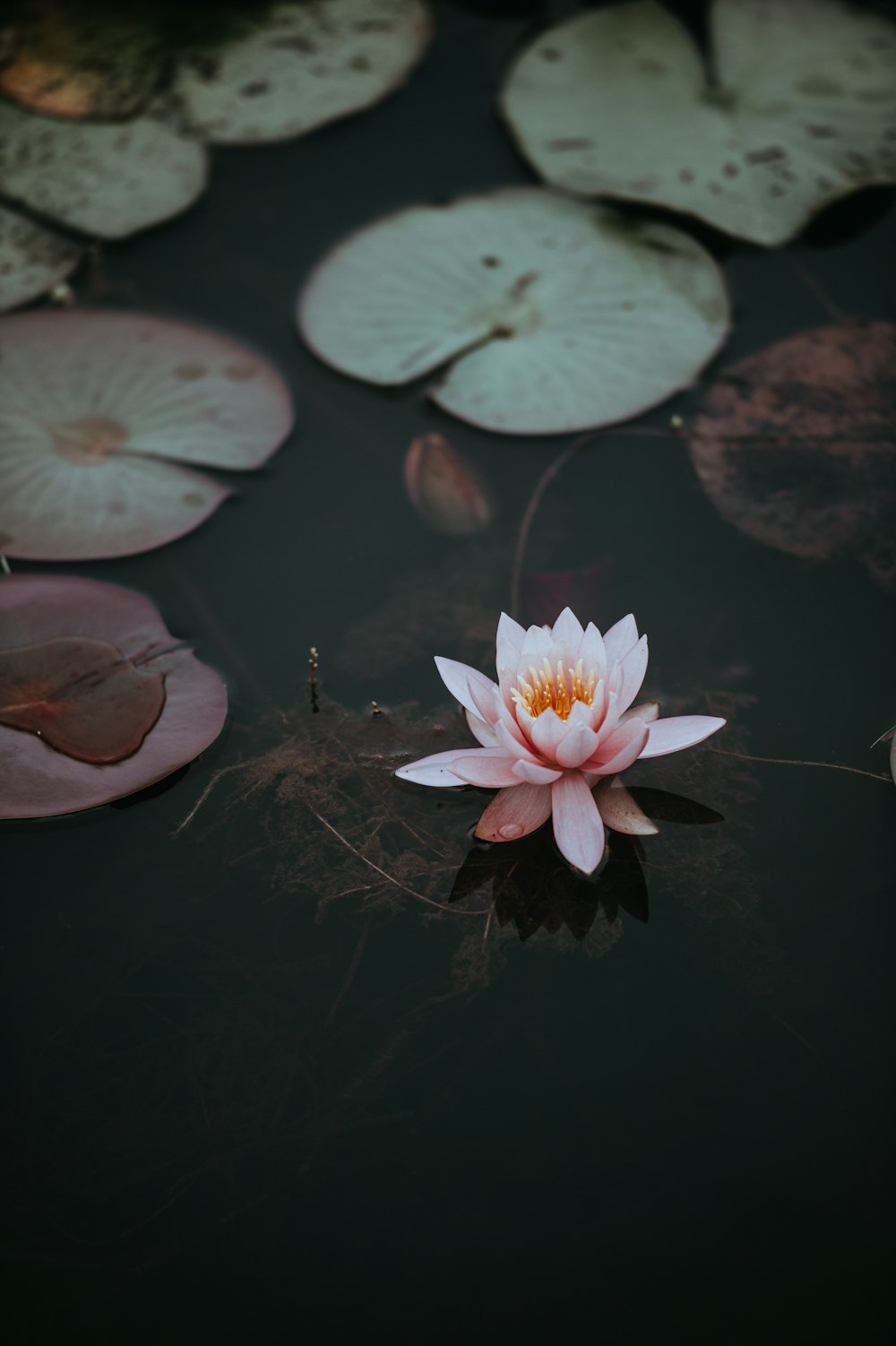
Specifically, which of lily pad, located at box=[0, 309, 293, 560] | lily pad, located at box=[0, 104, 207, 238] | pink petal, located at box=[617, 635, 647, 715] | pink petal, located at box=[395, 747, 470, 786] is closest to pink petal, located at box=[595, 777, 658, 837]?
pink petal, located at box=[617, 635, 647, 715]

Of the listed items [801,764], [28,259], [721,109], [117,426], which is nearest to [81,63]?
[28,259]

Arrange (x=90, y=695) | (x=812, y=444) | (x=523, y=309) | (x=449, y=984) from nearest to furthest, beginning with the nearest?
(x=449, y=984)
(x=90, y=695)
(x=812, y=444)
(x=523, y=309)

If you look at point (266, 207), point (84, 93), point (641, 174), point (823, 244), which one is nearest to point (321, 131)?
point (266, 207)

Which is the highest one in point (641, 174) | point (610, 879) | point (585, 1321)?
point (641, 174)

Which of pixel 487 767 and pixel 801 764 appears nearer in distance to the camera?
pixel 487 767

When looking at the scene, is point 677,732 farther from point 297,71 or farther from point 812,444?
point 297,71

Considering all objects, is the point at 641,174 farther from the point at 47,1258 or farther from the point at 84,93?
the point at 47,1258
